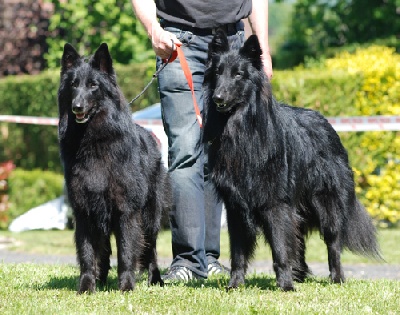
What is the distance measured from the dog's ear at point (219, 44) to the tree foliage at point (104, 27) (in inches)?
442

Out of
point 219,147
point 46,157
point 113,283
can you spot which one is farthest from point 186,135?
point 46,157

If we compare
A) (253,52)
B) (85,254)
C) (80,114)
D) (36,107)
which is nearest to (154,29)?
(253,52)

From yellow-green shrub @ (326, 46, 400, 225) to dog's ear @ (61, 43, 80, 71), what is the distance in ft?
24.7

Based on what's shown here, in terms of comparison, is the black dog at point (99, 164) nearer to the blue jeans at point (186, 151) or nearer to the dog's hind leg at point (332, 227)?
the blue jeans at point (186, 151)

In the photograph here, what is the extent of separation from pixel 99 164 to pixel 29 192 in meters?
8.68

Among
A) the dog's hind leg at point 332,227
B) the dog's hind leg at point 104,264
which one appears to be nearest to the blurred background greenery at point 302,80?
Result: the dog's hind leg at point 332,227

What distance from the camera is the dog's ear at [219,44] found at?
18.1 feet

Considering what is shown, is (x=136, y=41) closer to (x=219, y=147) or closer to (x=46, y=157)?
(x=46, y=157)

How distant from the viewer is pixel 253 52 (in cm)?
551

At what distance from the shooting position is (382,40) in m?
19.0

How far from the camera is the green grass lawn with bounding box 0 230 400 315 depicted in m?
4.80

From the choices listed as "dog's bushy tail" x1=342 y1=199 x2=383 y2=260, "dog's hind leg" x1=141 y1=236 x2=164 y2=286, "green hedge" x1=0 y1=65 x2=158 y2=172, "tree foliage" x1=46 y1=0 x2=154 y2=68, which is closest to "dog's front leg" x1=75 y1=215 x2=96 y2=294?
"dog's hind leg" x1=141 y1=236 x2=164 y2=286

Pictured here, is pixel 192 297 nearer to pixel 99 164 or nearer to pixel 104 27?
pixel 99 164

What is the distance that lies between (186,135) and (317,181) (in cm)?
113
